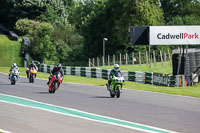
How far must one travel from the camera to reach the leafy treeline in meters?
74.2

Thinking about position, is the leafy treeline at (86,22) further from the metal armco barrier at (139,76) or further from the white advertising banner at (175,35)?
the white advertising banner at (175,35)

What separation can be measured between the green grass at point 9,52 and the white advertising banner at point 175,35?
4425cm

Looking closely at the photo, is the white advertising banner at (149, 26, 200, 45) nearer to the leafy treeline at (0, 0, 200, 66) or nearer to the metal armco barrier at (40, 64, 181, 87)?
the metal armco barrier at (40, 64, 181, 87)

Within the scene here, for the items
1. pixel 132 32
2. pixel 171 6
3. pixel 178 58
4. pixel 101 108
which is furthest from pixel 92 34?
pixel 101 108

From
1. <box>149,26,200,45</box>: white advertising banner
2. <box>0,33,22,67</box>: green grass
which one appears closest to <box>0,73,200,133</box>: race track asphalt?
Answer: <box>149,26,200,45</box>: white advertising banner

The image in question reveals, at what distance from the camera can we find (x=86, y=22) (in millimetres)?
86062

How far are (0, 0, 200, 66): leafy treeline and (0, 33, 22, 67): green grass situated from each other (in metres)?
3.10

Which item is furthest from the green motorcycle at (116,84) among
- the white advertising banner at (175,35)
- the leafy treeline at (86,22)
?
the leafy treeline at (86,22)

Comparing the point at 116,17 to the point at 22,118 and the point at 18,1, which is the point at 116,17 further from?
the point at 22,118

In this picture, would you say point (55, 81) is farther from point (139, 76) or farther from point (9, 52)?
point (9, 52)

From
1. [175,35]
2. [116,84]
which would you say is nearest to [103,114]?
[116,84]

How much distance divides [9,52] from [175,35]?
51736 millimetres

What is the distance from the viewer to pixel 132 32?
153 ft

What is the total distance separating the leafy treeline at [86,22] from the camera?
7419 cm
